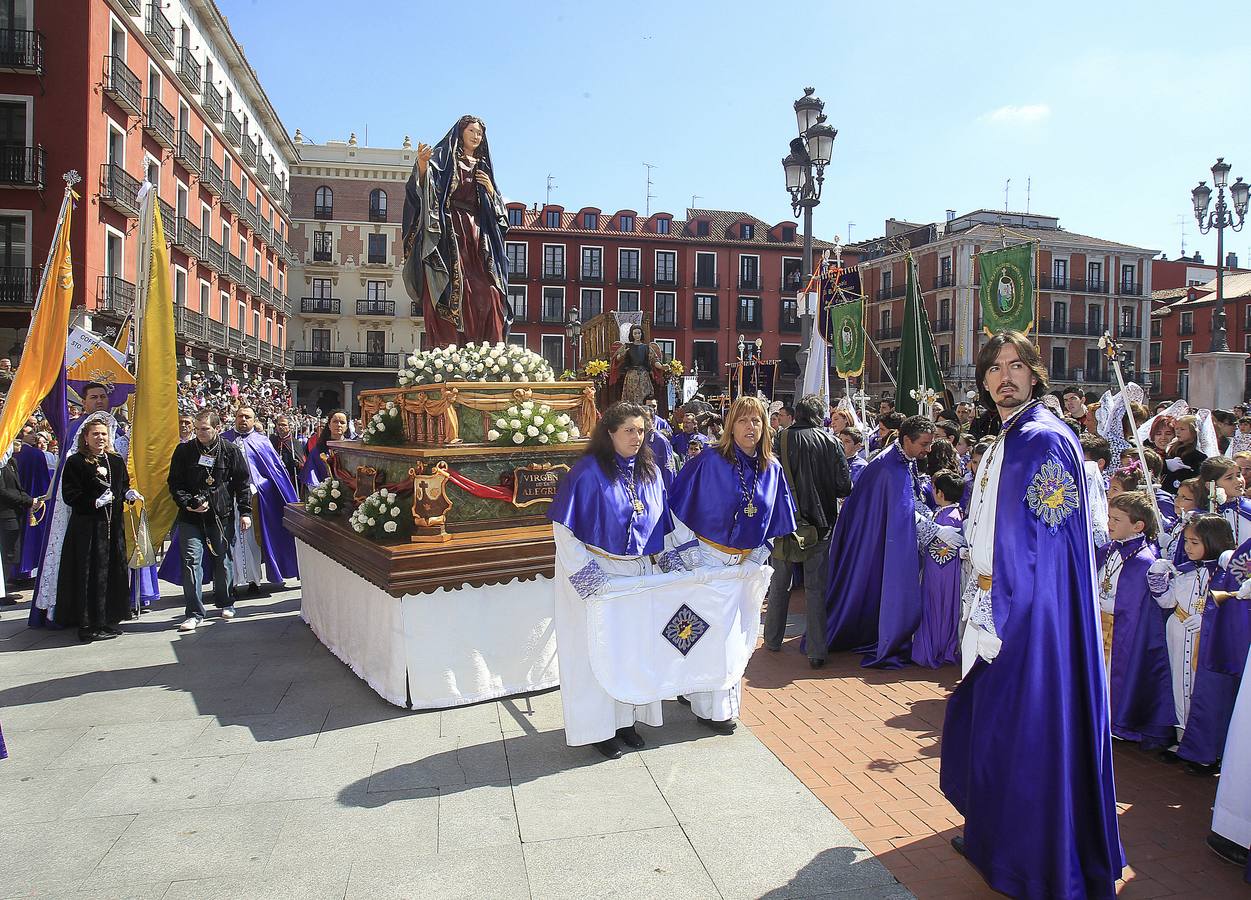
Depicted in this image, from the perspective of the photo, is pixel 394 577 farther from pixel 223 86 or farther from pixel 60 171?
pixel 223 86

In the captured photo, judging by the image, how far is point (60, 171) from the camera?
842 inches

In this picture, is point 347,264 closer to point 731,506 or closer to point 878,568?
point 878,568

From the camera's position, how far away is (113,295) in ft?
73.2

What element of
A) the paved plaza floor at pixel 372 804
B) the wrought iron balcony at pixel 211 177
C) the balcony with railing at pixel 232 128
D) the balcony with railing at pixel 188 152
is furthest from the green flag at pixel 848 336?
the balcony with railing at pixel 232 128

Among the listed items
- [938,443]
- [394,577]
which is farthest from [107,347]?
[938,443]

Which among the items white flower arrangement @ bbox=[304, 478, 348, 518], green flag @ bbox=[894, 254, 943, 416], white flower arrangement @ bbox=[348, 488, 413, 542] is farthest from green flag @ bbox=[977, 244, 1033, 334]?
white flower arrangement @ bbox=[304, 478, 348, 518]

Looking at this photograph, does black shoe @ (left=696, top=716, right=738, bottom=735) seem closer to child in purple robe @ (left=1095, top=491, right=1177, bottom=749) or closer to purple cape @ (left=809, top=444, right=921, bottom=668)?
purple cape @ (left=809, top=444, right=921, bottom=668)

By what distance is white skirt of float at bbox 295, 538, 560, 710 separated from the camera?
5.38 meters

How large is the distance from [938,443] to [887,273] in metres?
52.8

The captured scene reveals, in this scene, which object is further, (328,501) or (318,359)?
(318,359)

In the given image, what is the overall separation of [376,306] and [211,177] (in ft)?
59.0

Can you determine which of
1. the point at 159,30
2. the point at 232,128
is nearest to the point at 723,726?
the point at 159,30

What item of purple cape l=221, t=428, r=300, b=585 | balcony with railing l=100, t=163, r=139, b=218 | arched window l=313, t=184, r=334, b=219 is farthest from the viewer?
arched window l=313, t=184, r=334, b=219

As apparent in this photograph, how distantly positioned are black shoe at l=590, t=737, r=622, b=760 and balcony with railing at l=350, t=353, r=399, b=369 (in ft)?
152
